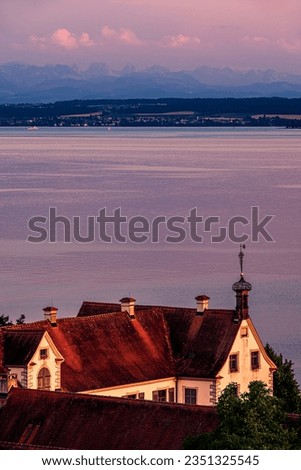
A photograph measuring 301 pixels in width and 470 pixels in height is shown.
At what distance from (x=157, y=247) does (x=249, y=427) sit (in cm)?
5507

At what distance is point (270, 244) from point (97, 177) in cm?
5664

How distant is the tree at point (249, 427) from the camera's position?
23.8 metres

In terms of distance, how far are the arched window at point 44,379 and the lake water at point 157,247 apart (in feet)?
44.1

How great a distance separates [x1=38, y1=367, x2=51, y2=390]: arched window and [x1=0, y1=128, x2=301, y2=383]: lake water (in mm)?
13439

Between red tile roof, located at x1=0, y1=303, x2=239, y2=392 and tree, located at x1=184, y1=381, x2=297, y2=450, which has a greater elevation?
red tile roof, located at x1=0, y1=303, x2=239, y2=392

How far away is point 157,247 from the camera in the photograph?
79.1m

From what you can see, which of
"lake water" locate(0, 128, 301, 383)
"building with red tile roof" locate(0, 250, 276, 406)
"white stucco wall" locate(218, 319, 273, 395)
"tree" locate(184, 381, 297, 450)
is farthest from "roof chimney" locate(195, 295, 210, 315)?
"tree" locate(184, 381, 297, 450)

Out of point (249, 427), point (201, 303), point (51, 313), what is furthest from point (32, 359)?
point (249, 427)

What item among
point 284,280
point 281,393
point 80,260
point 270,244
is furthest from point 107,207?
point 281,393

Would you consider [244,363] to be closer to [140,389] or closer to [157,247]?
[140,389]

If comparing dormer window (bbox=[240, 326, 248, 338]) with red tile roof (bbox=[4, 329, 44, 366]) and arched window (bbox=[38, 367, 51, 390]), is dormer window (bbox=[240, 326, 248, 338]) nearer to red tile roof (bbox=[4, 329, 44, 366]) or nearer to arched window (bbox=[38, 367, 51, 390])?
arched window (bbox=[38, 367, 51, 390])

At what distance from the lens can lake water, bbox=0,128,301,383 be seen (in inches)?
2318
